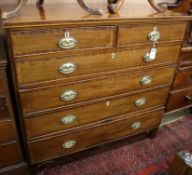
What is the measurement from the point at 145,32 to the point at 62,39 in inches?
19.0

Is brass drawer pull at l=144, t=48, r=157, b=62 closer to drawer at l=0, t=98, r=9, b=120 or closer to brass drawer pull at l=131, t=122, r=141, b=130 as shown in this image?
brass drawer pull at l=131, t=122, r=141, b=130

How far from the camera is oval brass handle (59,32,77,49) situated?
964 mm

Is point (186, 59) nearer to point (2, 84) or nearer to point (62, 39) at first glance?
point (62, 39)

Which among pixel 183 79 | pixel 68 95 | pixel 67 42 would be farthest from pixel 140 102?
pixel 67 42

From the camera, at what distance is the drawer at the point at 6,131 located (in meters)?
1.11

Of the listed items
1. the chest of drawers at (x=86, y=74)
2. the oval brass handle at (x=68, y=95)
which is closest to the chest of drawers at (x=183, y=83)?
the chest of drawers at (x=86, y=74)

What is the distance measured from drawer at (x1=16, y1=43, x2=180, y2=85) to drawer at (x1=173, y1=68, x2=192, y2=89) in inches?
11.9

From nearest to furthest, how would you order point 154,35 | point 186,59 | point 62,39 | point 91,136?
1. point 62,39
2. point 154,35
3. point 91,136
4. point 186,59

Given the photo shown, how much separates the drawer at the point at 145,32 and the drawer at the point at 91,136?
22.3 inches

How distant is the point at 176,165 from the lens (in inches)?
36.8

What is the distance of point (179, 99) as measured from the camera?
174 centimetres

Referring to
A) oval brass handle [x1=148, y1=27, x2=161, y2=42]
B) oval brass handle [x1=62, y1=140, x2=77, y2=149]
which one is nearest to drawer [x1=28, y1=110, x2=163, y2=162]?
oval brass handle [x1=62, y1=140, x2=77, y2=149]

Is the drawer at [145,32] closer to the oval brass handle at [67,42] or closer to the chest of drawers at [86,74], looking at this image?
the chest of drawers at [86,74]

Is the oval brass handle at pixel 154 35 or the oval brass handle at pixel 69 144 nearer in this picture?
the oval brass handle at pixel 154 35
